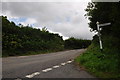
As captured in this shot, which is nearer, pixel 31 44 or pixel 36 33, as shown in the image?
pixel 31 44

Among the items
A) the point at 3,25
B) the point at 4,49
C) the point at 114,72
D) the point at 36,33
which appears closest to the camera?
the point at 114,72

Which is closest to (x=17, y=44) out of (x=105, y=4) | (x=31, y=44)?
(x=31, y=44)

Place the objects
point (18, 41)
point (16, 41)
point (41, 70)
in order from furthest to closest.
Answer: point (18, 41) < point (16, 41) < point (41, 70)

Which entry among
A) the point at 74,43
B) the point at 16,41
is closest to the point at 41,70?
the point at 16,41

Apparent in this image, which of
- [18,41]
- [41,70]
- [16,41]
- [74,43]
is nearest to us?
[41,70]

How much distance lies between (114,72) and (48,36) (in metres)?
39.6

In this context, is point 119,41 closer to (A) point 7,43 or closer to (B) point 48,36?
(A) point 7,43

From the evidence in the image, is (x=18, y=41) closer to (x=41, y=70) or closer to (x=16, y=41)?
(x=16, y=41)

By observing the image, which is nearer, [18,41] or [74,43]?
[18,41]

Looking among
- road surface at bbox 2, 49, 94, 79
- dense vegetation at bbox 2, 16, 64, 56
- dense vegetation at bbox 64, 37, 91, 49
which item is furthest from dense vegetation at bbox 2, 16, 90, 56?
dense vegetation at bbox 64, 37, 91, 49

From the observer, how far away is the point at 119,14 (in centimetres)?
1059

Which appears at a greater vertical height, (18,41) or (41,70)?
Answer: (18,41)

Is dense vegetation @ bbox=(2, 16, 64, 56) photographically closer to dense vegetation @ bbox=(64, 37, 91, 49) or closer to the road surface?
the road surface

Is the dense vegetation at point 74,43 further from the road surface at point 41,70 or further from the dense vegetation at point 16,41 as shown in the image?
the road surface at point 41,70
